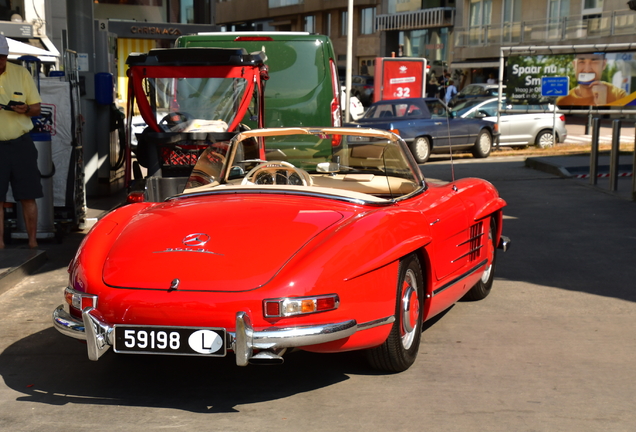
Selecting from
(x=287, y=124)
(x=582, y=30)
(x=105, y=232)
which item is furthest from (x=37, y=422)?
(x=582, y=30)

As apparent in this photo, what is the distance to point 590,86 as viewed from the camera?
22.4 m

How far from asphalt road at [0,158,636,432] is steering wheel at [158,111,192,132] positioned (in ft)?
13.5

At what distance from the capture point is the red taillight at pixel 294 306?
13.2 feet

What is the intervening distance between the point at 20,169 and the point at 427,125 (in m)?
12.2

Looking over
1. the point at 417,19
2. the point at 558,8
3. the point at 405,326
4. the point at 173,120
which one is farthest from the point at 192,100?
the point at 417,19

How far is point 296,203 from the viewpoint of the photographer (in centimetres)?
493

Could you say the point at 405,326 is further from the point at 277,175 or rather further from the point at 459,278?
the point at 277,175

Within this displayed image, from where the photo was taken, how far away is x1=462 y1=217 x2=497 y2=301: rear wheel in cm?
652

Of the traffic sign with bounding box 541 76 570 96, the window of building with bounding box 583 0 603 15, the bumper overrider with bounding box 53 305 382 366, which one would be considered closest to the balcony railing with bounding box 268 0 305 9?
the window of building with bounding box 583 0 603 15

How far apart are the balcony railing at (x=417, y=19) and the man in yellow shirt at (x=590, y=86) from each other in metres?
30.8

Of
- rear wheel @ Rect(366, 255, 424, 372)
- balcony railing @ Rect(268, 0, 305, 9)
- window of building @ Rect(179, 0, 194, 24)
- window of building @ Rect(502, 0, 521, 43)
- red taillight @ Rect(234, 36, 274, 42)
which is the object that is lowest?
rear wheel @ Rect(366, 255, 424, 372)

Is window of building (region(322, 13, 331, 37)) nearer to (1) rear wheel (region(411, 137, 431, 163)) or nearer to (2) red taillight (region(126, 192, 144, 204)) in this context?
(1) rear wheel (region(411, 137, 431, 163))

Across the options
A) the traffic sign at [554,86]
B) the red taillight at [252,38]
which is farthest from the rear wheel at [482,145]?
the red taillight at [252,38]

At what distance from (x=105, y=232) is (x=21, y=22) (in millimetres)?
11231
